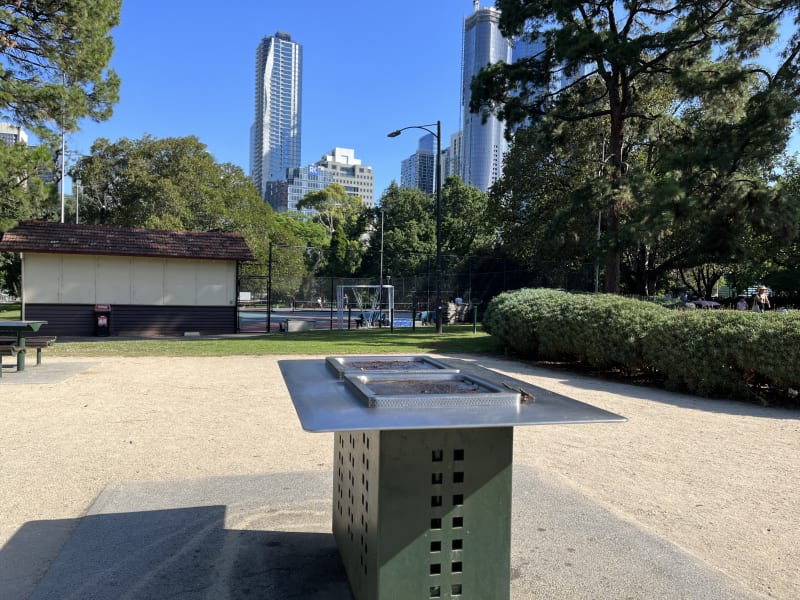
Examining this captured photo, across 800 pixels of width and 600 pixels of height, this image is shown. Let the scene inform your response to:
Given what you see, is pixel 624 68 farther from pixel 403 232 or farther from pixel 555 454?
pixel 403 232

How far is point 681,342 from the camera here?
9.58 metres

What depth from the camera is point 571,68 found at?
60.0ft

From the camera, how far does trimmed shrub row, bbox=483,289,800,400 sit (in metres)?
8.50

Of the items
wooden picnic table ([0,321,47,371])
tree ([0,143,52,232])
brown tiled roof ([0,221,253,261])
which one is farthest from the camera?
brown tiled roof ([0,221,253,261])

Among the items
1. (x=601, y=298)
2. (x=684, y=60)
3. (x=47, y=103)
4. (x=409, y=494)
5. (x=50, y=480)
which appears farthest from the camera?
(x=684, y=60)

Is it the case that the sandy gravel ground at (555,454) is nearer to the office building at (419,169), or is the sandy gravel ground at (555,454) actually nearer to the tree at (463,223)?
the tree at (463,223)

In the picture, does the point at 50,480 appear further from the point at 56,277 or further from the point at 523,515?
the point at 56,277

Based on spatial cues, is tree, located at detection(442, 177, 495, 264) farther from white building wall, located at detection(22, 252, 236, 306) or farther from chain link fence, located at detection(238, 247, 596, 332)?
white building wall, located at detection(22, 252, 236, 306)

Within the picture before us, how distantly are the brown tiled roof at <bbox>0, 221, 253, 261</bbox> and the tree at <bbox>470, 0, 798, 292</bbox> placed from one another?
10.4 meters

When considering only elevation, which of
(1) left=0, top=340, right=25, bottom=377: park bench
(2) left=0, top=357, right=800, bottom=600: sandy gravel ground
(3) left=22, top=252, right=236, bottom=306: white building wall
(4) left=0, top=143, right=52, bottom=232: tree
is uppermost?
(4) left=0, top=143, right=52, bottom=232: tree

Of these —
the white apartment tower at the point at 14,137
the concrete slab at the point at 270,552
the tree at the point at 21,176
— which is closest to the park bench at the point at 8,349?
the tree at the point at 21,176

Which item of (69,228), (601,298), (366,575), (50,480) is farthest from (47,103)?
(366,575)

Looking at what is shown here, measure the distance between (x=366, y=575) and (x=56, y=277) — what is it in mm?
→ 19674

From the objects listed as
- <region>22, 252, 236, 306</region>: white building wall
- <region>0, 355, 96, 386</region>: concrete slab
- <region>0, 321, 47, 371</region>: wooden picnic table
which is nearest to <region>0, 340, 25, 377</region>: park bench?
<region>0, 321, 47, 371</region>: wooden picnic table
